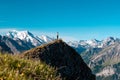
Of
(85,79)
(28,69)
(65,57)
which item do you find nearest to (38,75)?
(28,69)

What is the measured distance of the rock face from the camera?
19234 mm

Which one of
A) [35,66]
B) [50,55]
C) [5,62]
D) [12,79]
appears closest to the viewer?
[12,79]

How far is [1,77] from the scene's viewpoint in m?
6.70

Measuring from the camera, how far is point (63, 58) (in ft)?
73.2

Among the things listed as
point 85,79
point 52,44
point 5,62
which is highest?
point 52,44

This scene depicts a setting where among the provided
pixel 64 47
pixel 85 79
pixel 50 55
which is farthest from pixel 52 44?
pixel 85 79

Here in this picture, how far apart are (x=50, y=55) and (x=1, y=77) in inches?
588

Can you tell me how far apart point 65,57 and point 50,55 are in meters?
1.65

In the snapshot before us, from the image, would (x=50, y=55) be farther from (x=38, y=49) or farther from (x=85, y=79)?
(x=85, y=79)

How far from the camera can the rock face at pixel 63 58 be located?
1923cm

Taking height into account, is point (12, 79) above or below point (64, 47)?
below

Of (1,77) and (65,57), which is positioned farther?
(65,57)

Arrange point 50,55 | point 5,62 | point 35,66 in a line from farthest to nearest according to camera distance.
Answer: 1. point 50,55
2. point 35,66
3. point 5,62

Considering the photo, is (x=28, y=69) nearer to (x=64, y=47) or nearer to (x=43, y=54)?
(x=43, y=54)
